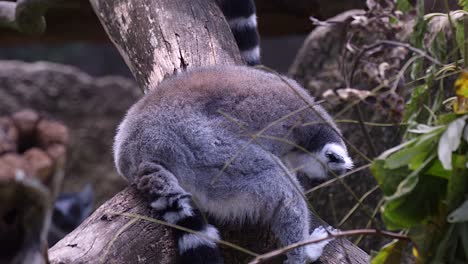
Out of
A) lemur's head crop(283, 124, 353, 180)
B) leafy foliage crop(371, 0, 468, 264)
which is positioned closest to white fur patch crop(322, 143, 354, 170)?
lemur's head crop(283, 124, 353, 180)

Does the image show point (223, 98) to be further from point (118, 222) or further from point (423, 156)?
point (423, 156)

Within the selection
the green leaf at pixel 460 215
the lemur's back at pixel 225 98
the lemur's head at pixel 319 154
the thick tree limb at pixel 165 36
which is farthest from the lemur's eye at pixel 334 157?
the green leaf at pixel 460 215

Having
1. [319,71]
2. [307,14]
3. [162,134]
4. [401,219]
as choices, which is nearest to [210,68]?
[162,134]

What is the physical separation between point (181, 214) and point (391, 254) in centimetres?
79

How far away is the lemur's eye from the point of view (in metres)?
2.79

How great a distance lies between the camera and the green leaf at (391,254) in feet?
5.98

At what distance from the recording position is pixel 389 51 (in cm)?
311

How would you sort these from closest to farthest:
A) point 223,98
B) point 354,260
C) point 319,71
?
point 354,260, point 223,98, point 319,71

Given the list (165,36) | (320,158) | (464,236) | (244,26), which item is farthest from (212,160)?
(244,26)

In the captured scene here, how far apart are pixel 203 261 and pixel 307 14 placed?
3.33 meters

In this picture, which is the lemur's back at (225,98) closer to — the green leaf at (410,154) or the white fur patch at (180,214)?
the white fur patch at (180,214)

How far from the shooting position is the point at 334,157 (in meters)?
2.79

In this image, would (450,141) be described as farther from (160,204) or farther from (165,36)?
(165,36)

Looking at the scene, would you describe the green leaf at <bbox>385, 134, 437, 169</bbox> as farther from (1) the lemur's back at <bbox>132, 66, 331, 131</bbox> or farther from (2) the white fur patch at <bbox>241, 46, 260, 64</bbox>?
(2) the white fur patch at <bbox>241, 46, 260, 64</bbox>
